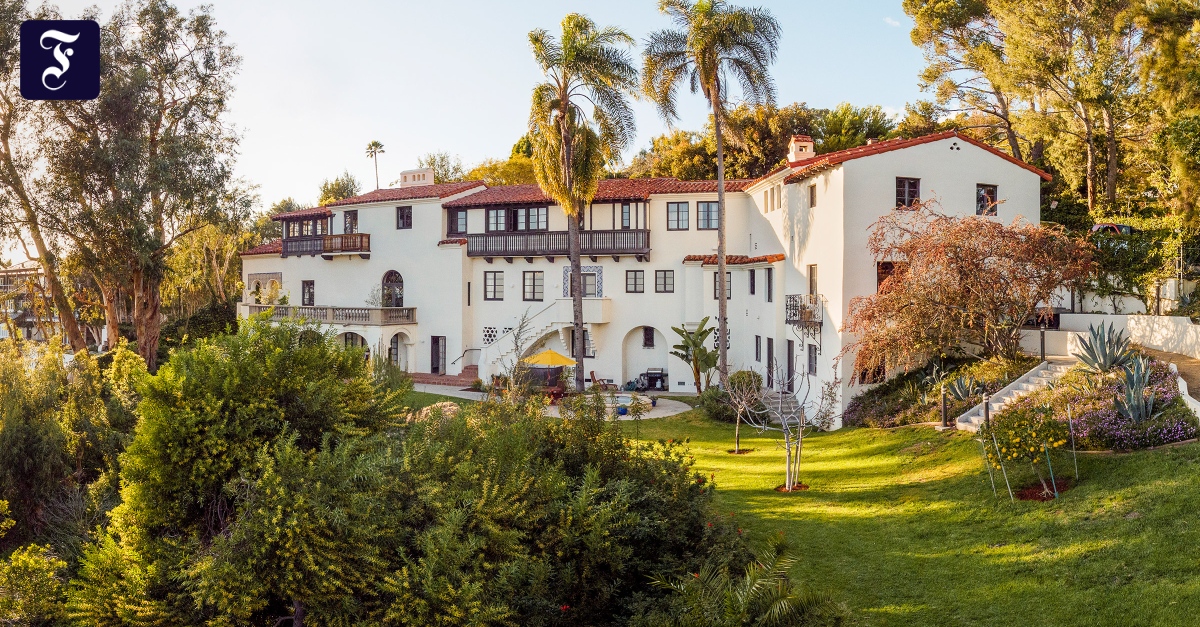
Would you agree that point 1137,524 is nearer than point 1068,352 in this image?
Yes

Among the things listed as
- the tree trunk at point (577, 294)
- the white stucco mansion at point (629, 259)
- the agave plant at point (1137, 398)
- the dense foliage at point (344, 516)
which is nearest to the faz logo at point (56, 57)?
the white stucco mansion at point (629, 259)

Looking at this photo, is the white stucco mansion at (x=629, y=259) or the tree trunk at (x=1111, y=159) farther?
the tree trunk at (x=1111, y=159)

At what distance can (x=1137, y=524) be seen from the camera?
10.8 metres

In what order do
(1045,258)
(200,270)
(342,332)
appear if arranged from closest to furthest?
(1045,258) → (342,332) → (200,270)

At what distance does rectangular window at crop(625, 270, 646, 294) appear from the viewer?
33.9 meters

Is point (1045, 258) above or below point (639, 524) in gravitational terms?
above

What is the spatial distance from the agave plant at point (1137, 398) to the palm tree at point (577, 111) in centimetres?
1872

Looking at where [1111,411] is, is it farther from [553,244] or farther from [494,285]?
[494,285]

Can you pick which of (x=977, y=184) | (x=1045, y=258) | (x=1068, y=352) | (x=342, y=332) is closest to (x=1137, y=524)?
(x=1045, y=258)

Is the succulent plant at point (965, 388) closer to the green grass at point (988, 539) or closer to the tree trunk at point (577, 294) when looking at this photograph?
the green grass at point (988, 539)

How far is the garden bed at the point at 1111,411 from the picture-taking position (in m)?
13.4

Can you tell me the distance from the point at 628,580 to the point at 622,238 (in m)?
23.8

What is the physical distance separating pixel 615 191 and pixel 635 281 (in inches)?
156

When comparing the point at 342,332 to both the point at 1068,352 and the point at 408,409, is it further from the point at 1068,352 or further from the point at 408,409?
the point at 1068,352
